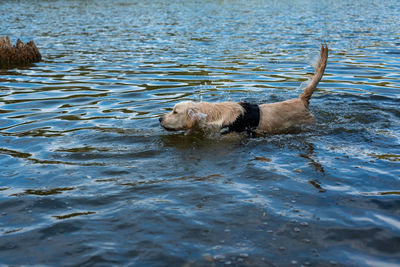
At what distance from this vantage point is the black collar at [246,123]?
24.5 feet

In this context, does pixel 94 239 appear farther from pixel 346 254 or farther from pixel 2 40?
pixel 2 40

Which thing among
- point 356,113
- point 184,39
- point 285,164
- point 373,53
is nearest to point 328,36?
point 373,53

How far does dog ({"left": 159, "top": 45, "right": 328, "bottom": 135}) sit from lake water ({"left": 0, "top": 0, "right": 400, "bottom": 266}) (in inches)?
9.6

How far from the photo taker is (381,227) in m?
4.26

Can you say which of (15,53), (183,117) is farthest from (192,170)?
(15,53)

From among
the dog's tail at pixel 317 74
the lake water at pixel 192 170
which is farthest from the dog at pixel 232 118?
the lake water at pixel 192 170

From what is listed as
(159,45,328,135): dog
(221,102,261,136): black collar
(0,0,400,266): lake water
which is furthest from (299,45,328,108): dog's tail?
(221,102,261,136): black collar

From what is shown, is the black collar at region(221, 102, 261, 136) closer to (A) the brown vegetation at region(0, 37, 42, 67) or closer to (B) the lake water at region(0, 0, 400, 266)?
(B) the lake water at region(0, 0, 400, 266)

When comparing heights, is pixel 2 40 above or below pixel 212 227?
above

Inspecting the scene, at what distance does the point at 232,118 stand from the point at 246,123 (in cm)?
25

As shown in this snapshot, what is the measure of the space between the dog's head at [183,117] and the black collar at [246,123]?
49 cm

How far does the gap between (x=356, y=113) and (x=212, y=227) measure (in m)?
5.36

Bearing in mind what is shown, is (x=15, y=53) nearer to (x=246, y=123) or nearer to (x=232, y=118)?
(x=232, y=118)

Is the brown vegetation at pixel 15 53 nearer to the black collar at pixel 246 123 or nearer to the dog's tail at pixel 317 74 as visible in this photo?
the black collar at pixel 246 123
